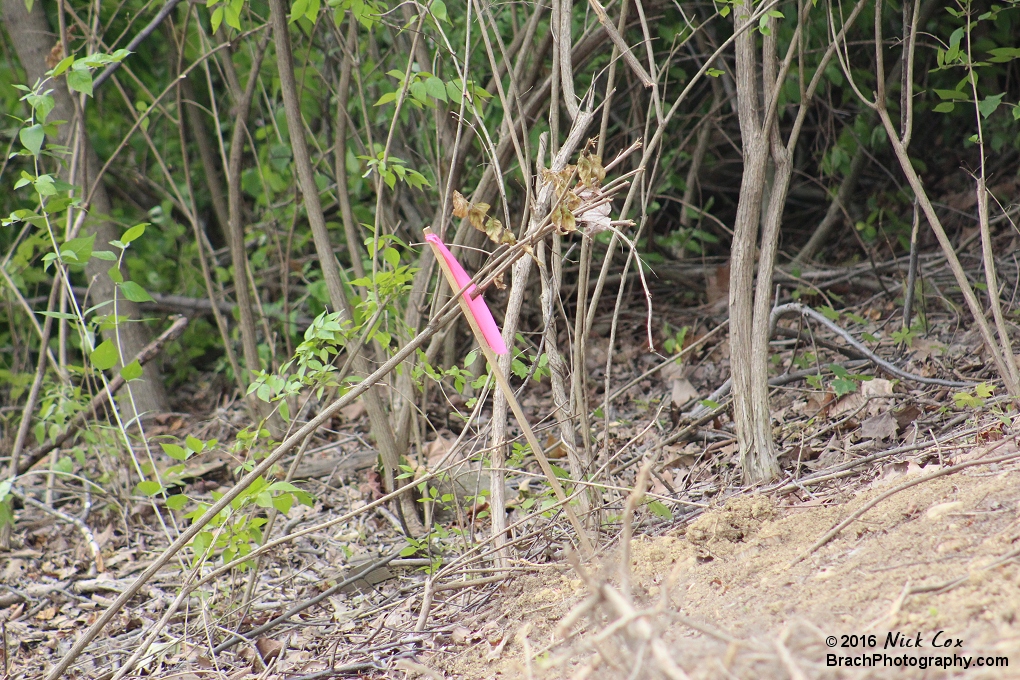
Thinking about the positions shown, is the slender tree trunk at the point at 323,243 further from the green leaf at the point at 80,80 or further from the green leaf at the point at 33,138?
the green leaf at the point at 33,138

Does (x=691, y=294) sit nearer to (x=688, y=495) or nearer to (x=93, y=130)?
(x=688, y=495)

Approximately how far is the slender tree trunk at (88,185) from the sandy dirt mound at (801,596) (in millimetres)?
2441

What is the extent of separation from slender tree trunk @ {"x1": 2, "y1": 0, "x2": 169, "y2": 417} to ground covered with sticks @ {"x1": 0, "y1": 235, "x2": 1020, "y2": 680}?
2.44ft

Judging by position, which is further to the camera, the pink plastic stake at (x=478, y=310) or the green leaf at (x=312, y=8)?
the green leaf at (x=312, y=8)

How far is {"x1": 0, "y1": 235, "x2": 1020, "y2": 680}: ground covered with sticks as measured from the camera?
123 centimetres

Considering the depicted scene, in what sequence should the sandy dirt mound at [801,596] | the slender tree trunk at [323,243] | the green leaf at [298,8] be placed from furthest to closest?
the slender tree trunk at [323,243] → the green leaf at [298,8] → the sandy dirt mound at [801,596]

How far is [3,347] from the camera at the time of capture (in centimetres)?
467

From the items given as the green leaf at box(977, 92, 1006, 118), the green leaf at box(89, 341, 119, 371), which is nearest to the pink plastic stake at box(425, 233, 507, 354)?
the green leaf at box(89, 341, 119, 371)

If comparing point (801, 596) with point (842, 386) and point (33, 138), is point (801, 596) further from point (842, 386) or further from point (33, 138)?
→ point (33, 138)

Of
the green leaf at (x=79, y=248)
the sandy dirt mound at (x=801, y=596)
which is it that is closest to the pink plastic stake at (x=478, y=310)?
the sandy dirt mound at (x=801, y=596)

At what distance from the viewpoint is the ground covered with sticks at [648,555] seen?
4.02ft

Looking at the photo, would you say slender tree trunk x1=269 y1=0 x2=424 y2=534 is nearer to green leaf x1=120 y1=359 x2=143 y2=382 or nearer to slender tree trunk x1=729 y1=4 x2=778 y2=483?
green leaf x1=120 y1=359 x2=143 y2=382

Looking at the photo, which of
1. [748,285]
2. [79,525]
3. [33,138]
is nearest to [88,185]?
[33,138]

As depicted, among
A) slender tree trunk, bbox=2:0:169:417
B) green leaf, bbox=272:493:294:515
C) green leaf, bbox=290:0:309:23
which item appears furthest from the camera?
slender tree trunk, bbox=2:0:169:417
